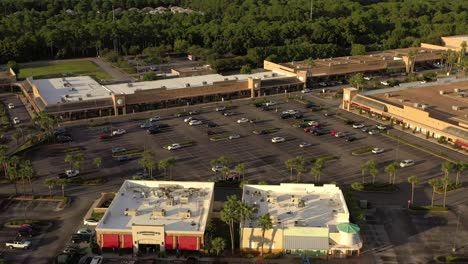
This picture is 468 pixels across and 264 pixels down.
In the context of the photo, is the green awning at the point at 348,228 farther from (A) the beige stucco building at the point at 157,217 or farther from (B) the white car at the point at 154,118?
(B) the white car at the point at 154,118

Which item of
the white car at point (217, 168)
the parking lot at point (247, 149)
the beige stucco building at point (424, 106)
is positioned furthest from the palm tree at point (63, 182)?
the beige stucco building at point (424, 106)

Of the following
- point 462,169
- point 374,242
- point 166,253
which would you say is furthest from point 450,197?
point 166,253

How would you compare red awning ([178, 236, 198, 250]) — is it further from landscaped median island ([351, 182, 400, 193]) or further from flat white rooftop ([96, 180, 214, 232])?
landscaped median island ([351, 182, 400, 193])

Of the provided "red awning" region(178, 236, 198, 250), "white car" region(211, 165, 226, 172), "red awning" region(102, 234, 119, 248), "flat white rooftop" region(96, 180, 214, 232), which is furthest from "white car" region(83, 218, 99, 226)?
"white car" region(211, 165, 226, 172)

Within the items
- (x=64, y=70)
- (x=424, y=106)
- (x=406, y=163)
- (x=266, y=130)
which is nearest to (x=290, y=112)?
(x=266, y=130)

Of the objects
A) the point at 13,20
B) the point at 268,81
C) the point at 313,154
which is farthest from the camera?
the point at 13,20

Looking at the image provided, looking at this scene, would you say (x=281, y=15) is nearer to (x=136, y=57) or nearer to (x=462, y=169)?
(x=136, y=57)

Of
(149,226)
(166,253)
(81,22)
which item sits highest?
(81,22)
